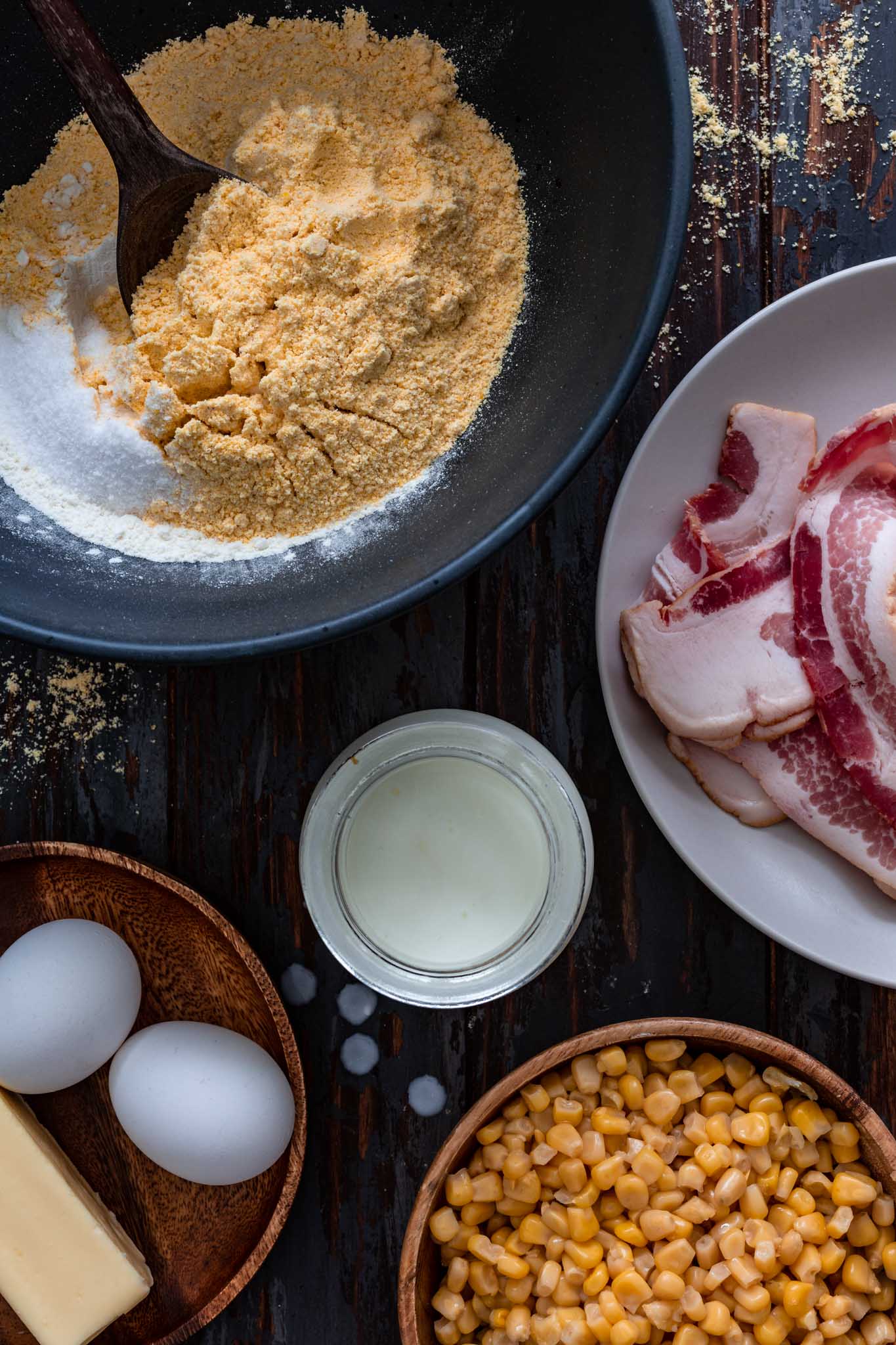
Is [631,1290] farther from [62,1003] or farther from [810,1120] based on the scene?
[62,1003]

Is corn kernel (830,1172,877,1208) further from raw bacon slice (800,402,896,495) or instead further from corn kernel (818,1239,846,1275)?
raw bacon slice (800,402,896,495)

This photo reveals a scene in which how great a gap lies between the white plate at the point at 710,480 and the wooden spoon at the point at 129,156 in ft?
1.98

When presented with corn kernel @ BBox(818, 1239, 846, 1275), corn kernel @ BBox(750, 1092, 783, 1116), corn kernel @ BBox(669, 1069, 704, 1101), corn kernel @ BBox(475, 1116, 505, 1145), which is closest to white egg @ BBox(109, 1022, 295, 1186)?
corn kernel @ BBox(475, 1116, 505, 1145)

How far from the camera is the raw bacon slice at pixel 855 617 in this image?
129 cm

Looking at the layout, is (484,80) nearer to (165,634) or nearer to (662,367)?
(662,367)

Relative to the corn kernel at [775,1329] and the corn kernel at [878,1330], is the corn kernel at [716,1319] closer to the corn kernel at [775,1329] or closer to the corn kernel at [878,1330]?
the corn kernel at [775,1329]

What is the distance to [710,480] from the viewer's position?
4.53ft

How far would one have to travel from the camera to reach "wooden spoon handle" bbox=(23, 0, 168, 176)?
107 cm

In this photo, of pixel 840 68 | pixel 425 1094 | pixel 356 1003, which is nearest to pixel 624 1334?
pixel 425 1094

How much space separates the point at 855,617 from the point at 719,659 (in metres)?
0.17

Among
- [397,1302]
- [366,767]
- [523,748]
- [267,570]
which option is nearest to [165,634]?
[267,570]

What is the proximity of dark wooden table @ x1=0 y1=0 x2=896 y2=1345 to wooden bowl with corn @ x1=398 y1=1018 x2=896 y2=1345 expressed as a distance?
0.08 meters

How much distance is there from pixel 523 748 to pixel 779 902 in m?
0.38

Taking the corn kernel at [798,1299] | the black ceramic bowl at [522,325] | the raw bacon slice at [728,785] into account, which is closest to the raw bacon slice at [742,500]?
the raw bacon slice at [728,785]
